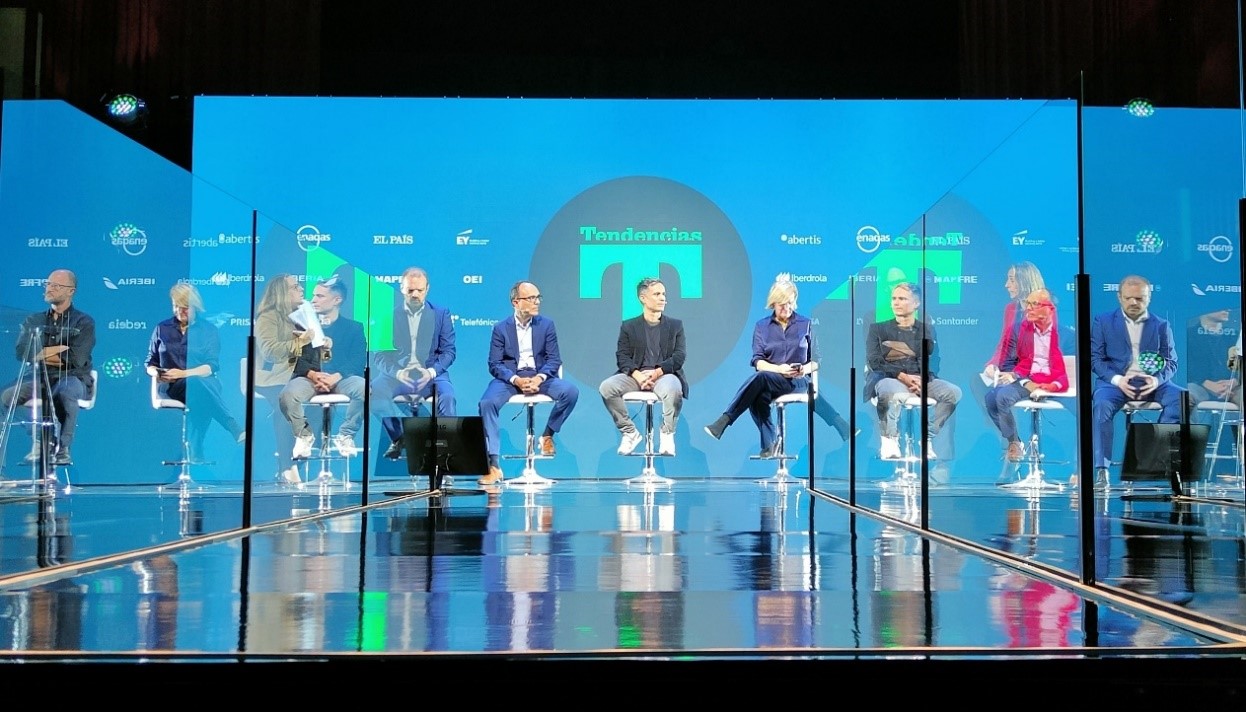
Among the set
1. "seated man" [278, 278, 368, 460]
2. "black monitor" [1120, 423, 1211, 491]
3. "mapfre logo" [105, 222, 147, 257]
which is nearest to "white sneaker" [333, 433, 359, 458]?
"seated man" [278, 278, 368, 460]

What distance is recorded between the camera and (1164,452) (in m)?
3.92

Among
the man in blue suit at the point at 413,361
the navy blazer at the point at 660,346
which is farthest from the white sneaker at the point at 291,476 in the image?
the navy blazer at the point at 660,346

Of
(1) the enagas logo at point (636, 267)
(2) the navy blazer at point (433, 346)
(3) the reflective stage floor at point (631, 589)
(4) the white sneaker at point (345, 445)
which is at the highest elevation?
(1) the enagas logo at point (636, 267)

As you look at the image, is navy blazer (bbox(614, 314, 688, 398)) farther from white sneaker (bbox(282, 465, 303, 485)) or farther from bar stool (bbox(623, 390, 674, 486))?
white sneaker (bbox(282, 465, 303, 485))

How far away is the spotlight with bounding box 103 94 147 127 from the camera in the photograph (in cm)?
1116

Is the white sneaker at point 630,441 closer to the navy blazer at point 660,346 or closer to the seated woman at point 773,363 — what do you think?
the navy blazer at point 660,346

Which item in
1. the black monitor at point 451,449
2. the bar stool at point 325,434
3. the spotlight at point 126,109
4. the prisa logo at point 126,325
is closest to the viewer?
the prisa logo at point 126,325

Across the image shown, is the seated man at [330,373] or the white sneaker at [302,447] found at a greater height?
the seated man at [330,373]

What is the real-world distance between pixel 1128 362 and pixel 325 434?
3.96 meters

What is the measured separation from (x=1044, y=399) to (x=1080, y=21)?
850 cm

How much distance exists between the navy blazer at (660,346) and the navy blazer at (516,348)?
2.14 feet

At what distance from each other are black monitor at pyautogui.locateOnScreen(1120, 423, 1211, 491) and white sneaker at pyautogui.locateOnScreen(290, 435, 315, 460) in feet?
12.0

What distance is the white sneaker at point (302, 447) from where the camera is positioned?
5535 mm

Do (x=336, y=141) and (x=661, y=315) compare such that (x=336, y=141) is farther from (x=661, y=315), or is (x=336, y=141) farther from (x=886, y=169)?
(x=886, y=169)
